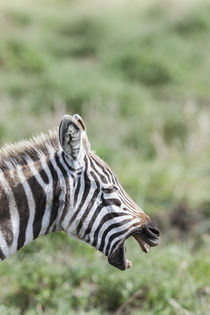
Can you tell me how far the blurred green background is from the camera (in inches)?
229

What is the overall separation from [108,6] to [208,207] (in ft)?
65.1

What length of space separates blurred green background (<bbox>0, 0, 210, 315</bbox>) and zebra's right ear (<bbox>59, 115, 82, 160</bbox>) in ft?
7.50

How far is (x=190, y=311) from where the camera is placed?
5.44 metres

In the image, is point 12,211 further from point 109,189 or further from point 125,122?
point 125,122

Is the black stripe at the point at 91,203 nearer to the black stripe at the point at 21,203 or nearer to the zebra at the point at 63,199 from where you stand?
the zebra at the point at 63,199

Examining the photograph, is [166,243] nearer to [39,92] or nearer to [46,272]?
[46,272]

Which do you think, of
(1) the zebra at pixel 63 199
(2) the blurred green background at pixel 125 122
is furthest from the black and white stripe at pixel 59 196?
(2) the blurred green background at pixel 125 122

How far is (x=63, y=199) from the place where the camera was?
347cm

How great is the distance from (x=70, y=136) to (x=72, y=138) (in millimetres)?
19

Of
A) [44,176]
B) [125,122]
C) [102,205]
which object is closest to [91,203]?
[102,205]

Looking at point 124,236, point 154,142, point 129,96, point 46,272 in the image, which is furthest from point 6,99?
point 124,236

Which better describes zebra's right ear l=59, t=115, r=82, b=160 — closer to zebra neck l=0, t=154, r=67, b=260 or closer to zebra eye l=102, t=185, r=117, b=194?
zebra neck l=0, t=154, r=67, b=260

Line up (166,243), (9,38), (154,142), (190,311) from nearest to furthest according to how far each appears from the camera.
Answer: (190,311), (166,243), (154,142), (9,38)

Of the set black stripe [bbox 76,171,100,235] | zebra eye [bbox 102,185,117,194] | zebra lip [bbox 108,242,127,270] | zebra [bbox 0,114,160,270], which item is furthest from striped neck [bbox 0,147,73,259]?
zebra lip [bbox 108,242,127,270]
